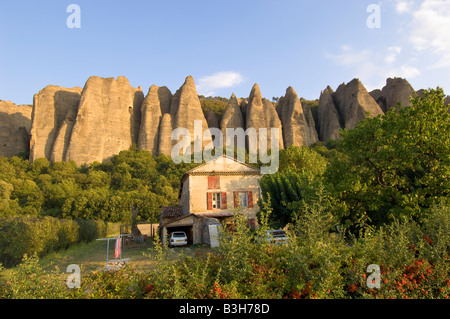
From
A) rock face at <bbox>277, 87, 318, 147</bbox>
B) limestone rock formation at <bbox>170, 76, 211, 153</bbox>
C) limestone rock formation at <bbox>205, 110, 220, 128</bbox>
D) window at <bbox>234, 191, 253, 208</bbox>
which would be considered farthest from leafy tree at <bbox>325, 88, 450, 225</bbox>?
limestone rock formation at <bbox>205, 110, 220, 128</bbox>

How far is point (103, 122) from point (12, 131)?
2717 centimetres

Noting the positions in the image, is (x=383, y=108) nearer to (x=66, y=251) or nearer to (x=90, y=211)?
(x=90, y=211)

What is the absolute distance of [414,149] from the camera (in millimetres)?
12164

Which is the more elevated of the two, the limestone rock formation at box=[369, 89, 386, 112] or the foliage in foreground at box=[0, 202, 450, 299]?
the limestone rock formation at box=[369, 89, 386, 112]

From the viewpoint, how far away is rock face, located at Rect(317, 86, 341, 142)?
227 ft

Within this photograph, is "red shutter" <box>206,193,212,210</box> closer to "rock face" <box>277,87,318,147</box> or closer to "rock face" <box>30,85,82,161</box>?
"rock face" <box>277,87,318,147</box>

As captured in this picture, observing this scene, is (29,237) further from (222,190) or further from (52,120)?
(52,120)

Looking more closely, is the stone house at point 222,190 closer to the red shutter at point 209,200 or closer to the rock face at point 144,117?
the red shutter at point 209,200

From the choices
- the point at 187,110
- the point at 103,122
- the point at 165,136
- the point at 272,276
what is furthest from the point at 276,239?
the point at 103,122

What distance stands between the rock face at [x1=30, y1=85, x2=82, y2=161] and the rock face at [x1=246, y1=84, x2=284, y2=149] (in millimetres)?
40136

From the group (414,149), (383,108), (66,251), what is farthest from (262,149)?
(414,149)

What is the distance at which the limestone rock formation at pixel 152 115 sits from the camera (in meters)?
66.4

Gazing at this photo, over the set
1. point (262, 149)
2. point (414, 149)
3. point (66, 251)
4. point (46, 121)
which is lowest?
point (66, 251)

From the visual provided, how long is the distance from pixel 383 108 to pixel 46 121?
77.8 meters
